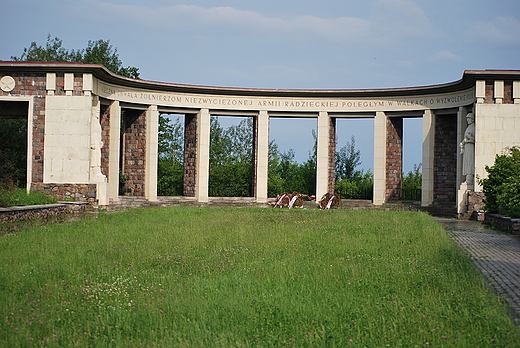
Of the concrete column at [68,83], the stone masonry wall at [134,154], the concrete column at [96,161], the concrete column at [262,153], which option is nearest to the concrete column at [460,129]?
the concrete column at [262,153]

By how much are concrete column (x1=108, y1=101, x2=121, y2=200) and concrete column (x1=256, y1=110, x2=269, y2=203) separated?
7.91 m

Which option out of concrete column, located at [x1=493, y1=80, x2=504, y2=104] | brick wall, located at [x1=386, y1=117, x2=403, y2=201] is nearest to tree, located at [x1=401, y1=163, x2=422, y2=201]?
brick wall, located at [x1=386, y1=117, x2=403, y2=201]

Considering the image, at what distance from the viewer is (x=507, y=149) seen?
25594 millimetres

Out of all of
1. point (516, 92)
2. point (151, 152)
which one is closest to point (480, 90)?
point (516, 92)

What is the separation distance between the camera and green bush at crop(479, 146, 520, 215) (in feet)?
68.4

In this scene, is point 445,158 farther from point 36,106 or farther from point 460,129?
point 36,106

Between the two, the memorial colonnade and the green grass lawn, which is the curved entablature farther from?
the green grass lawn

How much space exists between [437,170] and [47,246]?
78.0 ft

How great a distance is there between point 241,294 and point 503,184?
651 inches

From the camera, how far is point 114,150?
29250 millimetres

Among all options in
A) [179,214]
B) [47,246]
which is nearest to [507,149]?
[179,214]

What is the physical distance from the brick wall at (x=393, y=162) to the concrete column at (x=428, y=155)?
191 centimetres

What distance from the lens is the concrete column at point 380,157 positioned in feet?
103

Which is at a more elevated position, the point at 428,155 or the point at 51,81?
the point at 51,81
